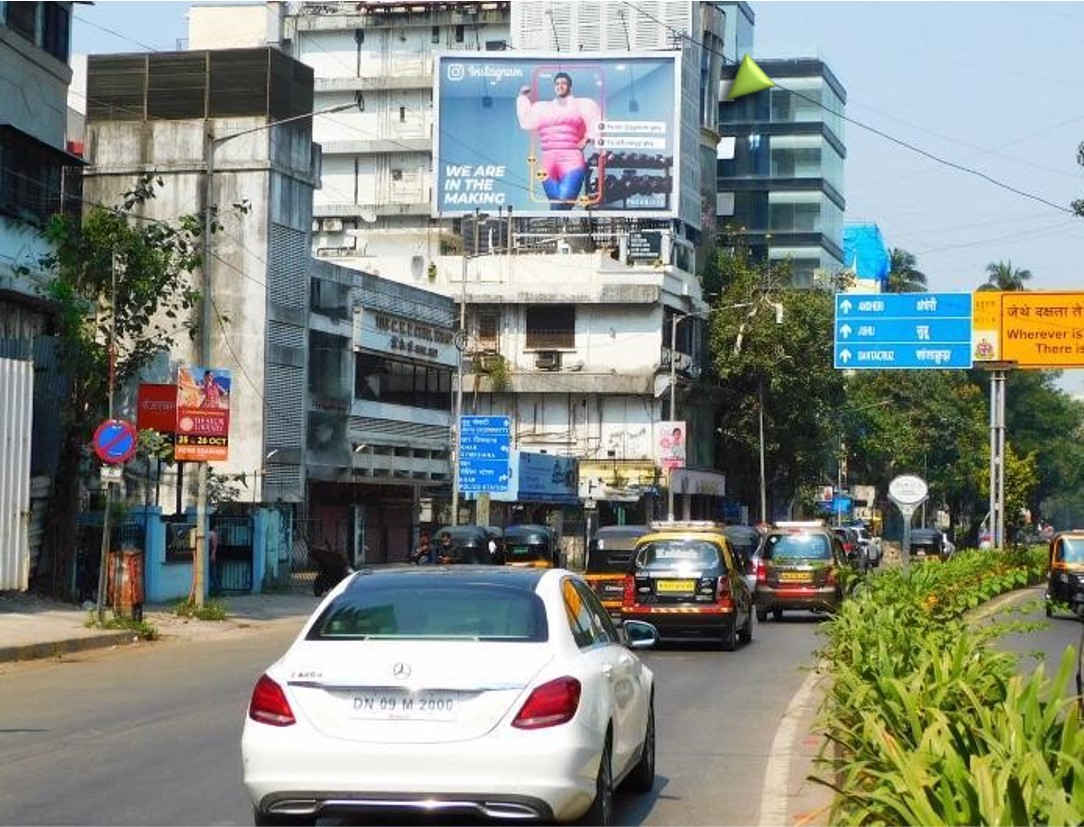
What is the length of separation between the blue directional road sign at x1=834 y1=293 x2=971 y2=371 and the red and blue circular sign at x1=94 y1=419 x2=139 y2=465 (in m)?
22.4

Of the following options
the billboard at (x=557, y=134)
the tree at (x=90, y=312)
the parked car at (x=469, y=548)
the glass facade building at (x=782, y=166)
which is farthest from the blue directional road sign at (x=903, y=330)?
the glass facade building at (x=782, y=166)

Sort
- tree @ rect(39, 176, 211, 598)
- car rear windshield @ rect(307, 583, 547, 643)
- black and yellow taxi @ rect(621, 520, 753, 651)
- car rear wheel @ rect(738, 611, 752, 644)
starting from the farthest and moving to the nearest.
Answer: tree @ rect(39, 176, 211, 598)
car rear wheel @ rect(738, 611, 752, 644)
black and yellow taxi @ rect(621, 520, 753, 651)
car rear windshield @ rect(307, 583, 547, 643)

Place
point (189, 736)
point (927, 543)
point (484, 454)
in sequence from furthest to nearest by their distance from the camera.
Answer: point (927, 543) < point (484, 454) < point (189, 736)

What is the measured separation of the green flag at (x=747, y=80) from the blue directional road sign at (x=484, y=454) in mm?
56466

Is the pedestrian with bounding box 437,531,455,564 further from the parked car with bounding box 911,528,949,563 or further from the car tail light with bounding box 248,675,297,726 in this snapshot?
the parked car with bounding box 911,528,949,563

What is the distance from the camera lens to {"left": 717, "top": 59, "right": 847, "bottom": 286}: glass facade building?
115625mm

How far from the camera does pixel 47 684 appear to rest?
64.2 feet

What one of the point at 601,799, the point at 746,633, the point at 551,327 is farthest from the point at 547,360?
the point at 601,799

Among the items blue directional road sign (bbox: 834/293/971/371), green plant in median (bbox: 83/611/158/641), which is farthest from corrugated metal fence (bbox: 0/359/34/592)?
blue directional road sign (bbox: 834/293/971/371)

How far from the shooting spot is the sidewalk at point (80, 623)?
23734 mm

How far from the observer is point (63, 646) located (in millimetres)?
24125

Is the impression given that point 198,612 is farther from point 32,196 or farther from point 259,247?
point 259,247

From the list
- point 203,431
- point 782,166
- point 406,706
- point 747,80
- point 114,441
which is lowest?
point 406,706

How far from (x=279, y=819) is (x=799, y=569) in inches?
981
